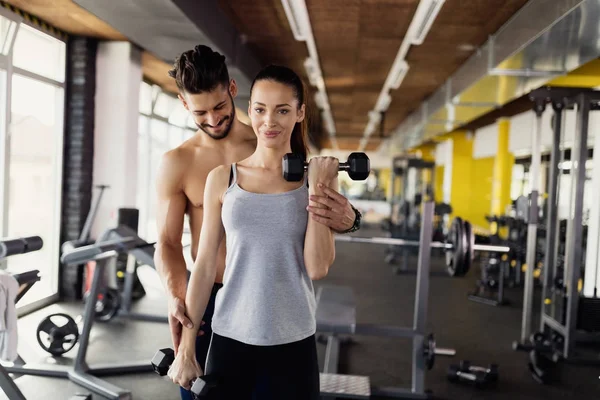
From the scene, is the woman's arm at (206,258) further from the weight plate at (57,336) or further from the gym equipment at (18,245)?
the weight plate at (57,336)

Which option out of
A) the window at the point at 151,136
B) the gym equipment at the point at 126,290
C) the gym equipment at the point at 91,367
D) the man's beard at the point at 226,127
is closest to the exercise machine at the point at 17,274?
the gym equipment at the point at 91,367

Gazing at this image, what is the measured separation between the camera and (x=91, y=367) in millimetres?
2848

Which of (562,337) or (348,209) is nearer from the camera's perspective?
(348,209)

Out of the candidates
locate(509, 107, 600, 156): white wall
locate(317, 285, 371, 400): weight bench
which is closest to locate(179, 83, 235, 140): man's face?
locate(317, 285, 371, 400): weight bench

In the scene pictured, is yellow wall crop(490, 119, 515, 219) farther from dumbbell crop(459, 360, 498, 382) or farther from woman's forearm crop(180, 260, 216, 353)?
woman's forearm crop(180, 260, 216, 353)

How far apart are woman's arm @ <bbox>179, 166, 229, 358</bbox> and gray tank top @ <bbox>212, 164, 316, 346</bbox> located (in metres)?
0.04

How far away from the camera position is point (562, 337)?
11.8ft

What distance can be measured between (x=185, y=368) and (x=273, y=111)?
1.82 ft

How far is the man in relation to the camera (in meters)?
1.23

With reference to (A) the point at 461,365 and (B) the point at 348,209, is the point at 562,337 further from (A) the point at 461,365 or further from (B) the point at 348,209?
(B) the point at 348,209

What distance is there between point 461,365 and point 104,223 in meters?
3.12

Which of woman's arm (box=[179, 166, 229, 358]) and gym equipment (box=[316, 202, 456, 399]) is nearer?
woman's arm (box=[179, 166, 229, 358])

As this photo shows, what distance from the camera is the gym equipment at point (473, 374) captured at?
9.55 ft

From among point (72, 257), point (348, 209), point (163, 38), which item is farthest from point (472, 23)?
point (348, 209)
